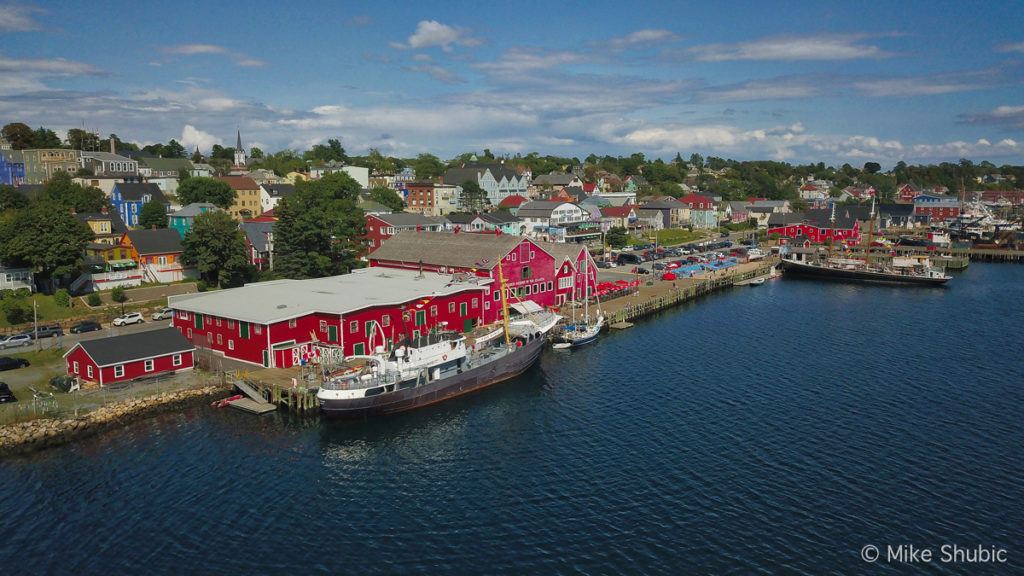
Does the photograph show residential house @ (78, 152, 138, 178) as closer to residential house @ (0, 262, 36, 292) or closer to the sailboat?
residential house @ (0, 262, 36, 292)

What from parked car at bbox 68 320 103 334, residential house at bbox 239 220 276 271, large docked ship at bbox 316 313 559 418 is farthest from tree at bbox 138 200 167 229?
large docked ship at bbox 316 313 559 418

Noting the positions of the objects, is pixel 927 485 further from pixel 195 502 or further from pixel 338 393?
pixel 195 502

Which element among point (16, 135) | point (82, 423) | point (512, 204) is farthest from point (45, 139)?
point (82, 423)

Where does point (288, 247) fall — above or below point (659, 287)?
above

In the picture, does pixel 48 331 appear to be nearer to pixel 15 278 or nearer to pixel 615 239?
pixel 15 278

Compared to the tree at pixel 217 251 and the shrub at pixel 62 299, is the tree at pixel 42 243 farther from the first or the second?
the tree at pixel 217 251

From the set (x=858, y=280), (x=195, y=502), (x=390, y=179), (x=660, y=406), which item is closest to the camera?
(x=195, y=502)

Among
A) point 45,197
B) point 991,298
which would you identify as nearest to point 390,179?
point 45,197
